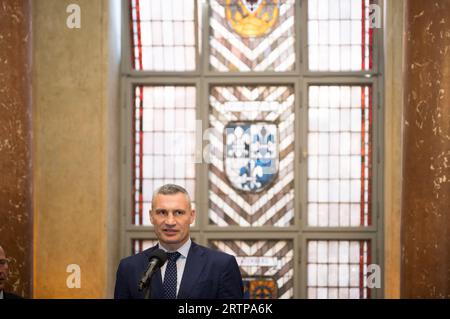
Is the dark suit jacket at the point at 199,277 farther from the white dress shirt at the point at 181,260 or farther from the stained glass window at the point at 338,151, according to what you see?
the stained glass window at the point at 338,151

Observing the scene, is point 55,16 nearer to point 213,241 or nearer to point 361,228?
point 213,241

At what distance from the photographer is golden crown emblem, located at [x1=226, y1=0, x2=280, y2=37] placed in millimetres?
6910

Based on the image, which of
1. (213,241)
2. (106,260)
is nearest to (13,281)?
(106,260)

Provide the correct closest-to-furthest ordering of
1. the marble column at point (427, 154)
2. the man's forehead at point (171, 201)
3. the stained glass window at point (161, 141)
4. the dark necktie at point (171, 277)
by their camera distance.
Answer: the dark necktie at point (171, 277), the man's forehead at point (171, 201), the marble column at point (427, 154), the stained glass window at point (161, 141)

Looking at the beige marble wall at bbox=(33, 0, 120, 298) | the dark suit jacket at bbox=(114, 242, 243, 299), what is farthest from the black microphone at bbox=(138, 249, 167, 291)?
the beige marble wall at bbox=(33, 0, 120, 298)

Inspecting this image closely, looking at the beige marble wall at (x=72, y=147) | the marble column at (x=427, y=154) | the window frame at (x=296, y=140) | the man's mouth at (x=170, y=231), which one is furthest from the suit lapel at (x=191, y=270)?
the window frame at (x=296, y=140)

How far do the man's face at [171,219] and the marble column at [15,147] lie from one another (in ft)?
8.46

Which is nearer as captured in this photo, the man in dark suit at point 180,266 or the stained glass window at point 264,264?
the man in dark suit at point 180,266

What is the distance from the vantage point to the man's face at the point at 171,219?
10.4 feet

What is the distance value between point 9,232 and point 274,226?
2402 mm

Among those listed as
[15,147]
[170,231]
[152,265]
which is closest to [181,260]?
[170,231]

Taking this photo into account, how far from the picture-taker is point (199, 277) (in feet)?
10.3

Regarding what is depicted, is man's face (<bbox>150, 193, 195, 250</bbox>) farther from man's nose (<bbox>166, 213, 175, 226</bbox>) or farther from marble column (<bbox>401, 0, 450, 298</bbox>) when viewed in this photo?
marble column (<bbox>401, 0, 450, 298</bbox>)

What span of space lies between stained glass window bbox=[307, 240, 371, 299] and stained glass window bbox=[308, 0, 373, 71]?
5.18 ft
